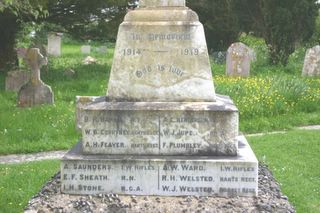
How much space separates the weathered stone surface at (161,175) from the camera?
438 cm

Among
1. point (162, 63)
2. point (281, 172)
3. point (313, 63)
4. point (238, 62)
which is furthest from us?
point (313, 63)

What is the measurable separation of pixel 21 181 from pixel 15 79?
7.05 metres

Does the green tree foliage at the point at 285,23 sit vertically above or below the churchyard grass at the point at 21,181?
above

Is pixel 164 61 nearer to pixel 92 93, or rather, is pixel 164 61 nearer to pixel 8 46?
pixel 92 93

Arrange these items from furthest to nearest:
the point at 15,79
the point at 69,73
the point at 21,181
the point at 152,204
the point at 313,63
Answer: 1. the point at 313,63
2. the point at 69,73
3. the point at 15,79
4. the point at 21,181
5. the point at 152,204

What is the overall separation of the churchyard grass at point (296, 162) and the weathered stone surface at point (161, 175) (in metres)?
1.83

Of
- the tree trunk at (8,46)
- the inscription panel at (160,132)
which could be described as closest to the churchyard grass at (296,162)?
the inscription panel at (160,132)

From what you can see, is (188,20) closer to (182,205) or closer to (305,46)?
(182,205)

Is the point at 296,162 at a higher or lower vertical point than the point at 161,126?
lower

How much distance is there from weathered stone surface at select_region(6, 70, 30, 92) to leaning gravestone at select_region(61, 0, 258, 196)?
8.98 meters

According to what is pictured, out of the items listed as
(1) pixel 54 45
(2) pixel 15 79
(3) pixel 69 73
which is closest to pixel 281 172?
(2) pixel 15 79

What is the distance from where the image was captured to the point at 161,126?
455cm

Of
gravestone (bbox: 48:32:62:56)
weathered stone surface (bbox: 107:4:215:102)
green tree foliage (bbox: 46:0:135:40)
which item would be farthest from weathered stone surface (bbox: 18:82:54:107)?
gravestone (bbox: 48:32:62:56)

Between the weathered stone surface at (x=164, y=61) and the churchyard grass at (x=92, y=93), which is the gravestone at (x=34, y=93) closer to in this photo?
the churchyard grass at (x=92, y=93)
